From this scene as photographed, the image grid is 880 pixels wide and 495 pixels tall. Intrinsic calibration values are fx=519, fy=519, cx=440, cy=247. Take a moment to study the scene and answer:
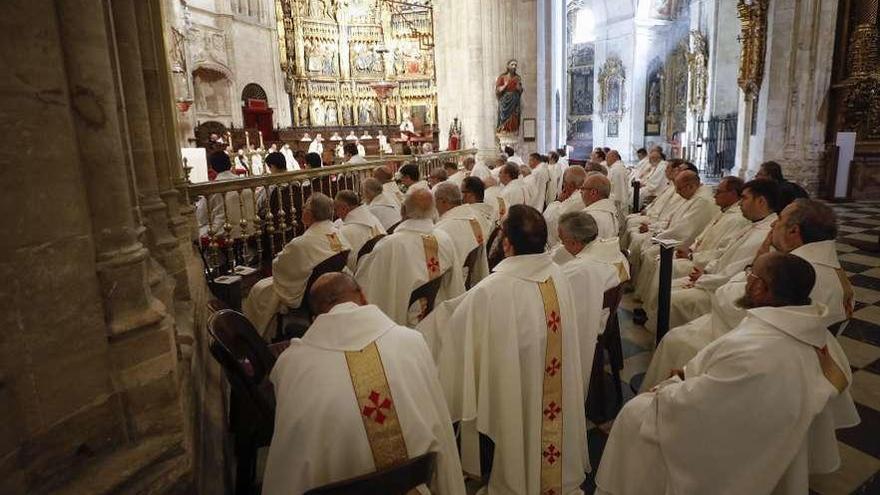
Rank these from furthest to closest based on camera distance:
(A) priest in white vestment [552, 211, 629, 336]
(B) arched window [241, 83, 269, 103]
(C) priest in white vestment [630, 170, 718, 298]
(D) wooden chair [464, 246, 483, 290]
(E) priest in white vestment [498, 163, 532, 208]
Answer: (B) arched window [241, 83, 269, 103] → (E) priest in white vestment [498, 163, 532, 208] → (C) priest in white vestment [630, 170, 718, 298] → (D) wooden chair [464, 246, 483, 290] → (A) priest in white vestment [552, 211, 629, 336]

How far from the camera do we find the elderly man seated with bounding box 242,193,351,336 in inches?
168

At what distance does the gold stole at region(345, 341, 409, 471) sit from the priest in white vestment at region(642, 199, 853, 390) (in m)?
2.11

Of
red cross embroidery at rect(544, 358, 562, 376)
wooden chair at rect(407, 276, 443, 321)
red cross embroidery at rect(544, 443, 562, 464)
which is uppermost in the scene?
wooden chair at rect(407, 276, 443, 321)

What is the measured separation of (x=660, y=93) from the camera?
875 inches

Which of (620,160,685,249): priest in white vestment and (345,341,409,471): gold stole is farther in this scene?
(620,160,685,249): priest in white vestment

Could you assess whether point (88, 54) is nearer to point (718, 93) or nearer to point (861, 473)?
point (861, 473)

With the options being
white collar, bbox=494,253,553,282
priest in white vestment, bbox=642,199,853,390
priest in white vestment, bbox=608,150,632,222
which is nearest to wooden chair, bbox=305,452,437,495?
white collar, bbox=494,253,553,282

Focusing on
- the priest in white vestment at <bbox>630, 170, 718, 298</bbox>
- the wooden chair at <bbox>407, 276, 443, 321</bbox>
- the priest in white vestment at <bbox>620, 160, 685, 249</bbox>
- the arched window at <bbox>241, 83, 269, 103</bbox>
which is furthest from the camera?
the arched window at <bbox>241, 83, 269, 103</bbox>

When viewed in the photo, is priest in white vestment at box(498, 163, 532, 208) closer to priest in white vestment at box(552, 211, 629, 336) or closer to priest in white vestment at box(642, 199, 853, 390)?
priest in white vestment at box(552, 211, 629, 336)

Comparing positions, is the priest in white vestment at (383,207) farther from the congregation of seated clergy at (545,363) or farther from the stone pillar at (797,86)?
the stone pillar at (797,86)

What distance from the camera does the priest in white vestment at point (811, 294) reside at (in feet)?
9.87

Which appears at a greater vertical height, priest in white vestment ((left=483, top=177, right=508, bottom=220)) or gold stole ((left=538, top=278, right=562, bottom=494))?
priest in white vestment ((left=483, top=177, right=508, bottom=220))

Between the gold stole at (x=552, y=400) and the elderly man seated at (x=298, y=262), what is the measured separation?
84.9 inches

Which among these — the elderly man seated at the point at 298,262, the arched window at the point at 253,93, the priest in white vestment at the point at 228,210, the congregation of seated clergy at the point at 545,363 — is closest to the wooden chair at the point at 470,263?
the congregation of seated clergy at the point at 545,363
